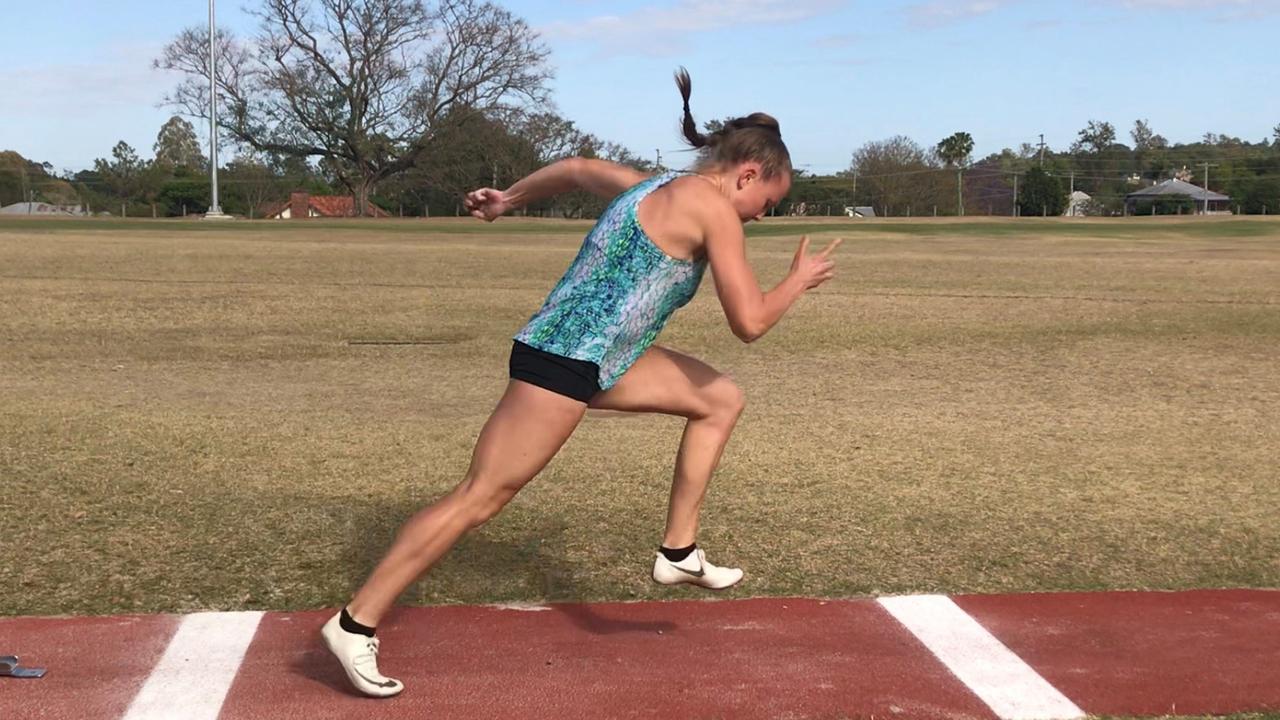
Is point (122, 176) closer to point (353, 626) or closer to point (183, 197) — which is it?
point (183, 197)

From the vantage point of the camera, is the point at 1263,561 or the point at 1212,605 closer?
the point at 1212,605

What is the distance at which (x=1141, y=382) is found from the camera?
11.5 metres

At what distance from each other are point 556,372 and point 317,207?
7145 cm

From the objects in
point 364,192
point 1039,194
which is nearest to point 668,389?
point 364,192

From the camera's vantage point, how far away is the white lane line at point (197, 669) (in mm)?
3969

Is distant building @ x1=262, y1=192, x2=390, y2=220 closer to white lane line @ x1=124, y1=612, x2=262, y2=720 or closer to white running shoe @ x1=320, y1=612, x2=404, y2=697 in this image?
white lane line @ x1=124, y1=612, x2=262, y2=720

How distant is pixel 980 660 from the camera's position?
4445 millimetres

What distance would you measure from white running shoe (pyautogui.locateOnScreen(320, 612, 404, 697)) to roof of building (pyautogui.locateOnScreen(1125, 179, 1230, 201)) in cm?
9205

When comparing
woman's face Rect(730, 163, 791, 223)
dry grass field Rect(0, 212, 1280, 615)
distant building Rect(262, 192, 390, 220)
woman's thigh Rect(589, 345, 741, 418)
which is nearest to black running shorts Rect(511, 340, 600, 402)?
woman's thigh Rect(589, 345, 741, 418)

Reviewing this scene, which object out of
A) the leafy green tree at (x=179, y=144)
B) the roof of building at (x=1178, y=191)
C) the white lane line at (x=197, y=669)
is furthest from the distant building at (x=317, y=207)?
the white lane line at (x=197, y=669)

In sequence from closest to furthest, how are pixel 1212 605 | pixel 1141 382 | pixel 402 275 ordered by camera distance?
pixel 1212 605, pixel 1141 382, pixel 402 275

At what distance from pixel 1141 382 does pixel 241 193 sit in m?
64.5

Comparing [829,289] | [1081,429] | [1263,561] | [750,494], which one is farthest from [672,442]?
[829,289]

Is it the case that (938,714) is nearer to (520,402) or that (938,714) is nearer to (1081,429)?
(520,402)
